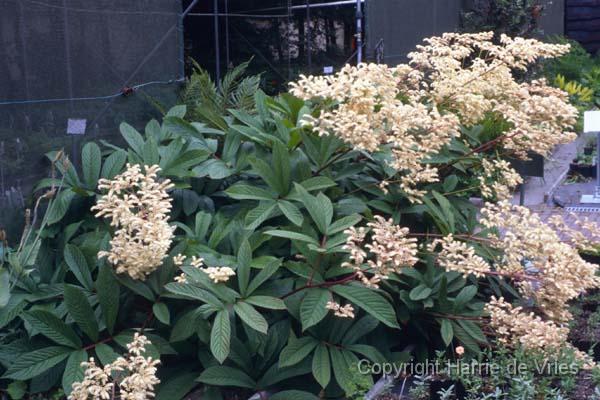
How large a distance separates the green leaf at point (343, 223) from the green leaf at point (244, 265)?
37cm

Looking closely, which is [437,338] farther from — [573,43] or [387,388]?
[573,43]

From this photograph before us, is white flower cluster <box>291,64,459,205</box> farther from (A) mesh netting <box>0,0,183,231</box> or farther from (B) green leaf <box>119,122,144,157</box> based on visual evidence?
(A) mesh netting <box>0,0,183,231</box>

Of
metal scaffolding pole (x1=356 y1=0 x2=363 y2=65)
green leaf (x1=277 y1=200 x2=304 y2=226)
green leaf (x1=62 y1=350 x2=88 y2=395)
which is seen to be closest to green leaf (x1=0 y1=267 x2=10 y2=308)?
green leaf (x1=62 y1=350 x2=88 y2=395)

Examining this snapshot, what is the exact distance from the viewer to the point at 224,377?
130 inches

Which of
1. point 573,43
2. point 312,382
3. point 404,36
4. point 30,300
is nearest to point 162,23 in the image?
point 30,300

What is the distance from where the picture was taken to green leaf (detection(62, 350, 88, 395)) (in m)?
3.18

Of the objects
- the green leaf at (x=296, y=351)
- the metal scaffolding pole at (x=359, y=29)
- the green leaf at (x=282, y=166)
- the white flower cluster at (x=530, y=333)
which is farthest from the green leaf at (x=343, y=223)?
the metal scaffolding pole at (x=359, y=29)

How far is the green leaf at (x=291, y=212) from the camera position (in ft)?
11.3

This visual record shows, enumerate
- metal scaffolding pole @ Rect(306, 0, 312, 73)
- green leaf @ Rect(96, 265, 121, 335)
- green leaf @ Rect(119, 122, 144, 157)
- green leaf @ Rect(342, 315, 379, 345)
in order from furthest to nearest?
1. metal scaffolding pole @ Rect(306, 0, 312, 73)
2. green leaf @ Rect(119, 122, 144, 157)
3. green leaf @ Rect(342, 315, 379, 345)
4. green leaf @ Rect(96, 265, 121, 335)

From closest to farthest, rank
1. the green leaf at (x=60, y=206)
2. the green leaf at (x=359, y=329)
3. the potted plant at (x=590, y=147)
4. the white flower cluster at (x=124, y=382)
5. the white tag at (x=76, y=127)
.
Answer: the white flower cluster at (x=124, y=382), the green leaf at (x=359, y=329), the green leaf at (x=60, y=206), the white tag at (x=76, y=127), the potted plant at (x=590, y=147)

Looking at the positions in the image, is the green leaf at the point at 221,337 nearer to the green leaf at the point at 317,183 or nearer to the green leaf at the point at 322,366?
the green leaf at the point at 322,366

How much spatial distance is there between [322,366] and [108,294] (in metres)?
0.98

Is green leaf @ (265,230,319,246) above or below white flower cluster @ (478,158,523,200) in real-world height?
below

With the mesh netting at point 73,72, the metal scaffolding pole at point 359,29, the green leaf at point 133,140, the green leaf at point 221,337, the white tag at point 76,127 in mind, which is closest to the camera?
the green leaf at point 221,337
